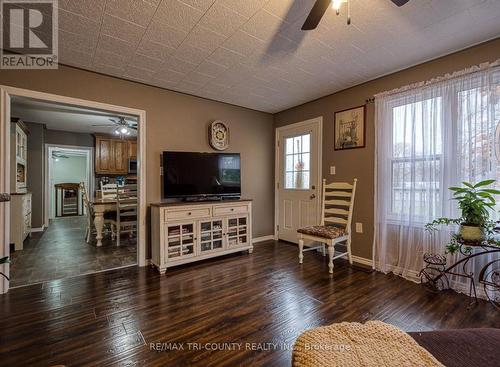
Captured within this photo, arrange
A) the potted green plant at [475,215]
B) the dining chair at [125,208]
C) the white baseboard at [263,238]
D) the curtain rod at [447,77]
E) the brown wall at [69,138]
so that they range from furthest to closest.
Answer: the brown wall at [69,138] → the white baseboard at [263,238] → the dining chair at [125,208] → the curtain rod at [447,77] → the potted green plant at [475,215]

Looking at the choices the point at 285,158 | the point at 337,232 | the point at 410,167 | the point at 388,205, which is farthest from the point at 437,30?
the point at 285,158

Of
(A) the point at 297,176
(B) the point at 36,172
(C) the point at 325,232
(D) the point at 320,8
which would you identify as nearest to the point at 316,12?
(D) the point at 320,8

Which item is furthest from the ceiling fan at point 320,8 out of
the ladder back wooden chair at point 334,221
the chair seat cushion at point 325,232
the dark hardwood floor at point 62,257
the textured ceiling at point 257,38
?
the dark hardwood floor at point 62,257

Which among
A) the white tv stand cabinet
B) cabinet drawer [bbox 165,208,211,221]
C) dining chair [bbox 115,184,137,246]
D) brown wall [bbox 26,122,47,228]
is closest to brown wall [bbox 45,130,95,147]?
brown wall [bbox 26,122,47,228]

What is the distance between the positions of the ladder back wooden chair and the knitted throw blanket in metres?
2.23

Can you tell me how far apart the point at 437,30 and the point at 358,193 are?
187 centimetres

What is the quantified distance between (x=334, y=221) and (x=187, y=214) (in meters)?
2.00

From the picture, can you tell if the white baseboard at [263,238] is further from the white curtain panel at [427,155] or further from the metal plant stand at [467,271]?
the metal plant stand at [467,271]

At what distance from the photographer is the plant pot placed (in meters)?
1.99

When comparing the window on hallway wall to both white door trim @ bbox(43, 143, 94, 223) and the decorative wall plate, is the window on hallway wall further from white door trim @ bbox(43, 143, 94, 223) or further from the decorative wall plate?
white door trim @ bbox(43, 143, 94, 223)

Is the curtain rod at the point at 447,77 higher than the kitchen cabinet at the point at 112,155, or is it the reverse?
the curtain rod at the point at 447,77

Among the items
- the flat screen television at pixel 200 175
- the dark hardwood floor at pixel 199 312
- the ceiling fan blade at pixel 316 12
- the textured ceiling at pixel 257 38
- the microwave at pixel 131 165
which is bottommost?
the dark hardwood floor at pixel 199 312

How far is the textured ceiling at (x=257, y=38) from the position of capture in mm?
1769

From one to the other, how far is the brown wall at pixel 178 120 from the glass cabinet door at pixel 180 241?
58cm
